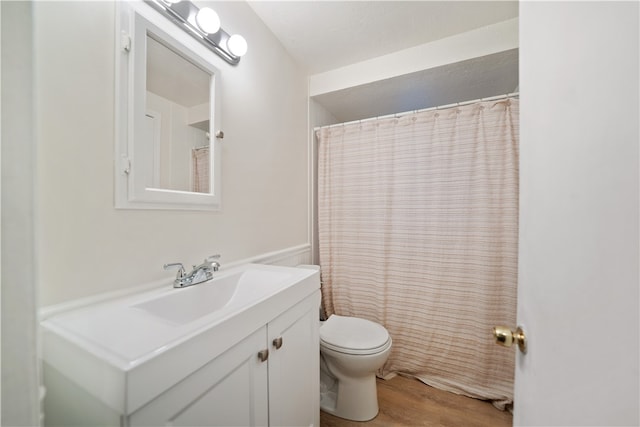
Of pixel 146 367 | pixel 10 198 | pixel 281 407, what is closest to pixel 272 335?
pixel 281 407

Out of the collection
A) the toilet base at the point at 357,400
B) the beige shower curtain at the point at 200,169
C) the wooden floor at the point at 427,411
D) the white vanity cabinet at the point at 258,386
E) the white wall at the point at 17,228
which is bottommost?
the wooden floor at the point at 427,411

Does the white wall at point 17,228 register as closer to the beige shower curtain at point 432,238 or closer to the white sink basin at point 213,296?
the white sink basin at point 213,296

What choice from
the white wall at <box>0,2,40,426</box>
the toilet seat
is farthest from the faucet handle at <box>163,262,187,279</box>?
the toilet seat

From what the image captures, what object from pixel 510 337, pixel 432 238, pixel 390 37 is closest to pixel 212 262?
pixel 510 337

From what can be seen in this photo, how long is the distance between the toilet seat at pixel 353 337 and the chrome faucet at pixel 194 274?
79cm

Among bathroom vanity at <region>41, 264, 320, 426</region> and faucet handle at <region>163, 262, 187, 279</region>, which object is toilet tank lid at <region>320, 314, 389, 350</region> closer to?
bathroom vanity at <region>41, 264, 320, 426</region>

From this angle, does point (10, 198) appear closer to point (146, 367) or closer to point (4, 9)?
point (4, 9)

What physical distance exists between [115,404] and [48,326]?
1.13ft

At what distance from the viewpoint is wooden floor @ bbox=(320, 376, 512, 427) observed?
53.2 inches

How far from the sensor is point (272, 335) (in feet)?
2.63

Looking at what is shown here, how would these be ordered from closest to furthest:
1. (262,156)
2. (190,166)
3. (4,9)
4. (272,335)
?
(4,9), (272,335), (190,166), (262,156)

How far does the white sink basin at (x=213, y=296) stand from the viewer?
818 mm

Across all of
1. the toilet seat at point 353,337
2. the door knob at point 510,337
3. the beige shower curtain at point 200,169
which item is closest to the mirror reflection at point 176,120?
the beige shower curtain at point 200,169

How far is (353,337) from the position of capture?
4.70 feet
